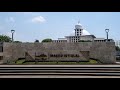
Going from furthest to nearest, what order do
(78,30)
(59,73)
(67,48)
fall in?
1. (78,30)
2. (67,48)
3. (59,73)

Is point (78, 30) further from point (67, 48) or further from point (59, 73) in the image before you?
point (59, 73)

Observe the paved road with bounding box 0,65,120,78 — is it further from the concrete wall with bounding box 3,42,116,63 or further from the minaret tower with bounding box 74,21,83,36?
the minaret tower with bounding box 74,21,83,36

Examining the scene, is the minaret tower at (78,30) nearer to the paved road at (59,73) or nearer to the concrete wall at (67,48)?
the concrete wall at (67,48)

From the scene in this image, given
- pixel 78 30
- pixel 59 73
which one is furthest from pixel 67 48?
pixel 78 30

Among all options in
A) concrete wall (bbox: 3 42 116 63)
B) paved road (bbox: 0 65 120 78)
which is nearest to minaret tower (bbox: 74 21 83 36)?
concrete wall (bbox: 3 42 116 63)

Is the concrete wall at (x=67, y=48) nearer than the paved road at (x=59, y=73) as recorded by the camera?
No

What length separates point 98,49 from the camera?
45.4 m

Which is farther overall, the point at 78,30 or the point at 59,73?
the point at 78,30

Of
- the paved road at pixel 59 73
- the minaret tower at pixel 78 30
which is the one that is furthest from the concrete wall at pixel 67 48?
the minaret tower at pixel 78 30
